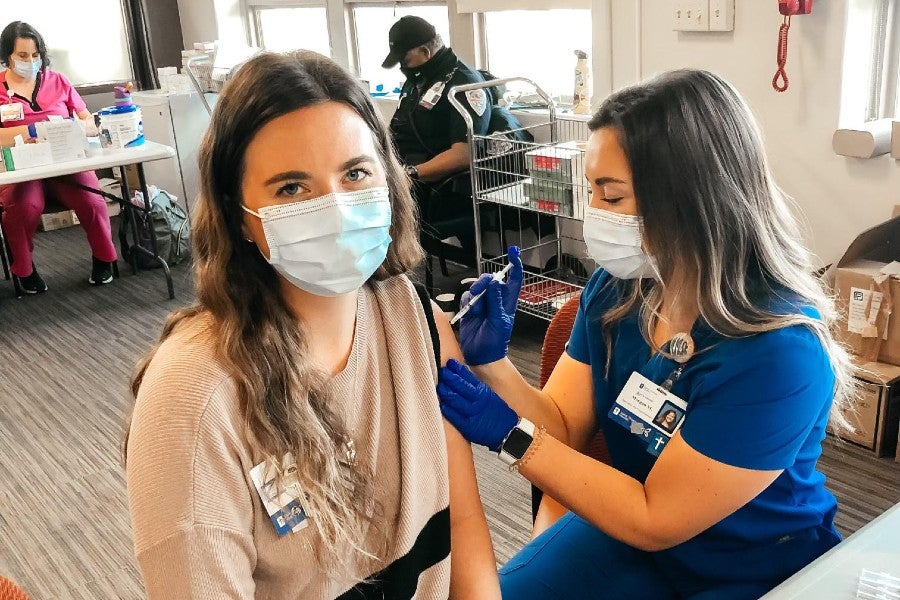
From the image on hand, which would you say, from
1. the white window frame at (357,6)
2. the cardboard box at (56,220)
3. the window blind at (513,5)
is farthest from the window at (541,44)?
the cardboard box at (56,220)

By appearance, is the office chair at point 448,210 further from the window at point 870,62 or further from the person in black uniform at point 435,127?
the window at point 870,62

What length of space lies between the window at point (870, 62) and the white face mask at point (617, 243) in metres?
1.82

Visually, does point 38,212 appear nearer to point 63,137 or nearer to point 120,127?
point 63,137

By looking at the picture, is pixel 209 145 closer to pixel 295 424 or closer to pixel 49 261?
pixel 295 424

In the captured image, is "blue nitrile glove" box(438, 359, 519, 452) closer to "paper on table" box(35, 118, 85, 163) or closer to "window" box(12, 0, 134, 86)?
"paper on table" box(35, 118, 85, 163)

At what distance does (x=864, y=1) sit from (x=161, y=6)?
5396mm

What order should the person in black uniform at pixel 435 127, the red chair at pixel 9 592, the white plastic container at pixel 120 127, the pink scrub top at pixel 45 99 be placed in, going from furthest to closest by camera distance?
the pink scrub top at pixel 45 99, the white plastic container at pixel 120 127, the person in black uniform at pixel 435 127, the red chair at pixel 9 592

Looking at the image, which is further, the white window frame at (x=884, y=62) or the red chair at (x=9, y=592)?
the white window frame at (x=884, y=62)

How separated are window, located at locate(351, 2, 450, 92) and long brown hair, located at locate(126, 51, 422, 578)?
4117mm

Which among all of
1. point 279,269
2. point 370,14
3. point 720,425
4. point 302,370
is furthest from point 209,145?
point 370,14

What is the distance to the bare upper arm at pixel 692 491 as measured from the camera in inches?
51.1

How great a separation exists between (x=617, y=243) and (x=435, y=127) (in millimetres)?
2789

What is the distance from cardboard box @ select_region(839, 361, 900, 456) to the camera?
105 inches

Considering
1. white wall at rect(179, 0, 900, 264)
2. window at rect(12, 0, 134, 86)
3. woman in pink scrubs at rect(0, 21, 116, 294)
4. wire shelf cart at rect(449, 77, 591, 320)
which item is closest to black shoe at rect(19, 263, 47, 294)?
woman in pink scrubs at rect(0, 21, 116, 294)
